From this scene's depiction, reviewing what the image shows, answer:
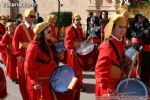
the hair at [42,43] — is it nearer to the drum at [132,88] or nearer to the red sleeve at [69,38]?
the drum at [132,88]

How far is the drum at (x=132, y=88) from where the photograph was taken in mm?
5930

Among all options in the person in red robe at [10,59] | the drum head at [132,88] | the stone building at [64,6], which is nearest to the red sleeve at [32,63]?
the drum head at [132,88]

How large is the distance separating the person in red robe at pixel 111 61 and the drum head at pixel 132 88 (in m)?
0.09

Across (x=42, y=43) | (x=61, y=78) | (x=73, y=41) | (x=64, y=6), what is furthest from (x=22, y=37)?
(x=64, y=6)

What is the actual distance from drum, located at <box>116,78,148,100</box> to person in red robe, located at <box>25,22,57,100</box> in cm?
150

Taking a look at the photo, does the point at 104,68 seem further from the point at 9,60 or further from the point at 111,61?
the point at 9,60

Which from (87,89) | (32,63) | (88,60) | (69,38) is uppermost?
(32,63)

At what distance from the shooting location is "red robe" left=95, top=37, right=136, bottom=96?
19.7 ft

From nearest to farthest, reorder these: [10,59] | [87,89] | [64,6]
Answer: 1. [87,89]
2. [10,59]
3. [64,6]

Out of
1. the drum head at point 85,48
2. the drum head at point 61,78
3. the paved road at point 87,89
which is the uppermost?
the drum head at point 61,78

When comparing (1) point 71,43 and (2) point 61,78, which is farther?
(1) point 71,43

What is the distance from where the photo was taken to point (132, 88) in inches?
235

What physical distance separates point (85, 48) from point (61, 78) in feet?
13.3

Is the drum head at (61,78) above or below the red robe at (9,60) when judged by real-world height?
above
